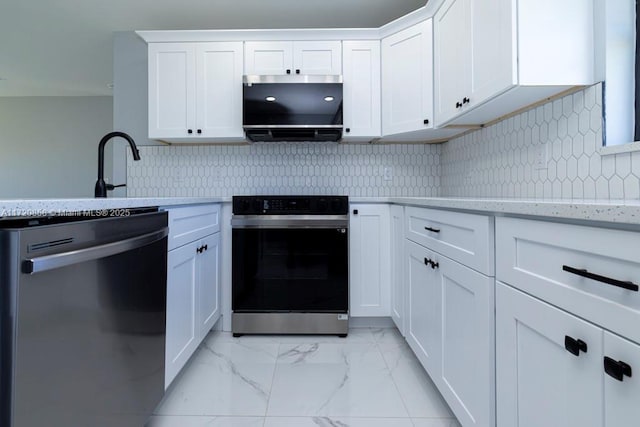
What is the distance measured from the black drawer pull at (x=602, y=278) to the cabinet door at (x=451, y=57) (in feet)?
4.34

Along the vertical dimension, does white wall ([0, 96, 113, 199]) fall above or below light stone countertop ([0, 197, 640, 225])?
above

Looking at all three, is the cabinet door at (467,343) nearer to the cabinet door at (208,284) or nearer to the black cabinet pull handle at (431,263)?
the black cabinet pull handle at (431,263)

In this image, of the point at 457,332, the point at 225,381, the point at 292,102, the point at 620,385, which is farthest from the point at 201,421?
the point at 292,102

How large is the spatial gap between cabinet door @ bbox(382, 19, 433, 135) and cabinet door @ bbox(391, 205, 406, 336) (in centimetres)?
63

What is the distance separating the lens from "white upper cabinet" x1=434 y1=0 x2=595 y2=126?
1.24 meters

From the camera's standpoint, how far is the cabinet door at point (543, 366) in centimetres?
62

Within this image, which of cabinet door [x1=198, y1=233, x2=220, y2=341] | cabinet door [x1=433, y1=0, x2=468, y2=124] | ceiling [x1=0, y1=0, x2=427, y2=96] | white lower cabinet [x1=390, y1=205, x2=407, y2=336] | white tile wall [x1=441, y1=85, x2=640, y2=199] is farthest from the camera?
ceiling [x1=0, y1=0, x2=427, y2=96]

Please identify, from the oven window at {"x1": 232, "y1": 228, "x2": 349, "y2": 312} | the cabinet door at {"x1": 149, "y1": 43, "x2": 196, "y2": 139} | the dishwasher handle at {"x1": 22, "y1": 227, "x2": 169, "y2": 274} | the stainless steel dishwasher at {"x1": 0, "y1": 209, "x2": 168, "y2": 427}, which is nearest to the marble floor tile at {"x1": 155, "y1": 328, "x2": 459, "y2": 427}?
the oven window at {"x1": 232, "y1": 228, "x2": 349, "y2": 312}

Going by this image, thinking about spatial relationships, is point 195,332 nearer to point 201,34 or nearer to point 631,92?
point 201,34

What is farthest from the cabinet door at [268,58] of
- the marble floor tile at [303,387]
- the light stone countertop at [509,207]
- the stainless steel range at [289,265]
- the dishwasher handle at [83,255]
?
the marble floor tile at [303,387]

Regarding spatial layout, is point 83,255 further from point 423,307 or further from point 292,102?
point 292,102

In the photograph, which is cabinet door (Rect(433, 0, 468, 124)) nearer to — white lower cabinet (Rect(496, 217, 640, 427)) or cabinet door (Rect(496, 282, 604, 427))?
white lower cabinet (Rect(496, 217, 640, 427))

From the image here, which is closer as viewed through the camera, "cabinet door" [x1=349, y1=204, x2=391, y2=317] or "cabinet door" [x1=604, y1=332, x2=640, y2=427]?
"cabinet door" [x1=604, y1=332, x2=640, y2=427]

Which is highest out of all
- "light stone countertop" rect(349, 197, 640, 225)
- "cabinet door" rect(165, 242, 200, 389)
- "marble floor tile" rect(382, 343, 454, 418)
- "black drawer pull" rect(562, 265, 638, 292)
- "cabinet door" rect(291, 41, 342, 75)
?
"cabinet door" rect(291, 41, 342, 75)
